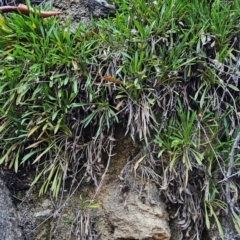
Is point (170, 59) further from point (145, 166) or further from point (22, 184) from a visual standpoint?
point (22, 184)

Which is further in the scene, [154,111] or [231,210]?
[154,111]

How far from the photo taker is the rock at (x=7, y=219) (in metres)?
1.49

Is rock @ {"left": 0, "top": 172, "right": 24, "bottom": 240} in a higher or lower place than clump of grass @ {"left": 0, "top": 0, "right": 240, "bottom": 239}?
lower

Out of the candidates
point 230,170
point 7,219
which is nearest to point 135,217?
point 230,170

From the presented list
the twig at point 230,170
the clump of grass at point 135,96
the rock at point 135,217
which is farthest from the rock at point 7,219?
the twig at point 230,170

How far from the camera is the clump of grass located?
4.90 feet

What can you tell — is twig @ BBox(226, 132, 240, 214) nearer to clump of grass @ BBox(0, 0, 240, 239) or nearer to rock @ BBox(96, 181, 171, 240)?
clump of grass @ BBox(0, 0, 240, 239)

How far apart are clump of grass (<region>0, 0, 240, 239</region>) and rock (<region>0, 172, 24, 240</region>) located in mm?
121

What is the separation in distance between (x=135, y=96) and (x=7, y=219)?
2.39ft

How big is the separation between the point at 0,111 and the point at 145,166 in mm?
650

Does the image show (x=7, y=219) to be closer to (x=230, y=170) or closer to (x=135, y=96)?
(x=135, y=96)

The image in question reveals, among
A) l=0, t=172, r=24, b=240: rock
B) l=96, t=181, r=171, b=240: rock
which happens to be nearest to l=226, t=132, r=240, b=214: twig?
l=96, t=181, r=171, b=240: rock

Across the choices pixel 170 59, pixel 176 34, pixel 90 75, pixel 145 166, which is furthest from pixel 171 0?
pixel 145 166

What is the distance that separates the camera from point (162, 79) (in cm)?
155
